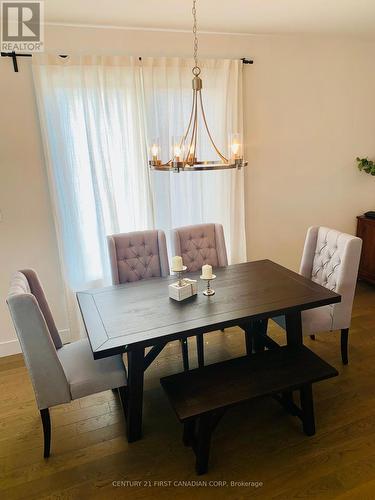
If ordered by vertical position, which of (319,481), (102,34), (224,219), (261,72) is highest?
(102,34)

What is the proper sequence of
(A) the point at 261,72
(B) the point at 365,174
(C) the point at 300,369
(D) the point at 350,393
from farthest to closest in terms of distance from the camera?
(B) the point at 365,174 → (A) the point at 261,72 → (D) the point at 350,393 → (C) the point at 300,369

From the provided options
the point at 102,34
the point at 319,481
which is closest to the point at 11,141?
the point at 102,34

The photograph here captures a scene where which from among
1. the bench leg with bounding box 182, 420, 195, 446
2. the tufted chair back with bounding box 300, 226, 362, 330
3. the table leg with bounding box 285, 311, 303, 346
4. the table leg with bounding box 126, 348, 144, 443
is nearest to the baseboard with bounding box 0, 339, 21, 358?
the table leg with bounding box 126, 348, 144, 443

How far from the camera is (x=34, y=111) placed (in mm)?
2756

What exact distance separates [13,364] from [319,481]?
8.13 feet

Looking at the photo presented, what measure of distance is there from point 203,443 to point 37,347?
0.99 metres

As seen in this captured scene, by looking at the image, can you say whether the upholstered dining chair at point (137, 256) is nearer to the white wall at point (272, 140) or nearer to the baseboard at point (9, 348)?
the white wall at point (272, 140)

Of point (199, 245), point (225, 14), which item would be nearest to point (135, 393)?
point (199, 245)

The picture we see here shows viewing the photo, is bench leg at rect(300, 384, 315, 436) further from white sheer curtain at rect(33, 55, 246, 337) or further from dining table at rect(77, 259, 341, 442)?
white sheer curtain at rect(33, 55, 246, 337)

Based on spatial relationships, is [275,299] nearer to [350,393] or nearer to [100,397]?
[350,393]

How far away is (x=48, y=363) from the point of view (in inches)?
71.3

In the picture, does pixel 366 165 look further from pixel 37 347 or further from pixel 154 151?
pixel 37 347

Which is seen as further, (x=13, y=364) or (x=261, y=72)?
(x=261, y=72)

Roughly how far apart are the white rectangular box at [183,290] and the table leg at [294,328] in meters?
0.64
